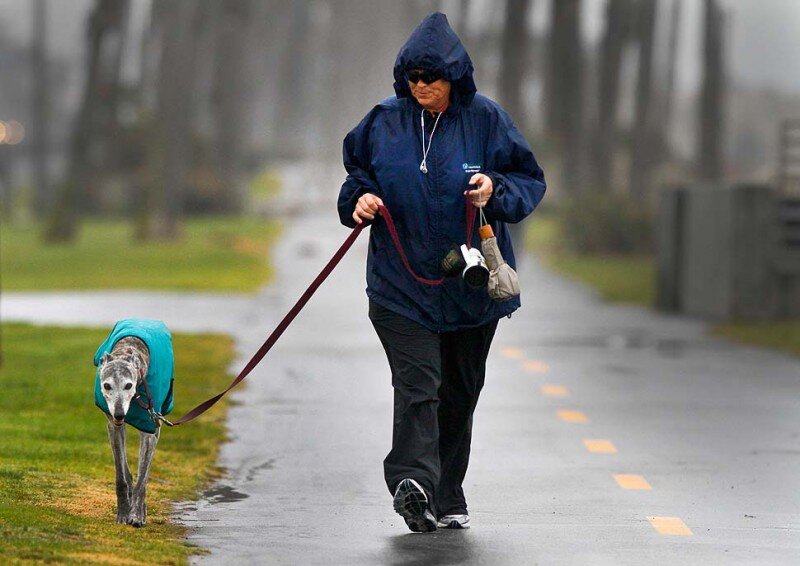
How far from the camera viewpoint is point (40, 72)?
2803 inches

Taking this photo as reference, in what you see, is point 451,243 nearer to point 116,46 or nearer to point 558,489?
point 558,489

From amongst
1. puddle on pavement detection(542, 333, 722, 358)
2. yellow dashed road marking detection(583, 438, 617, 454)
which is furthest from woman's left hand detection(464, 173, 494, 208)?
puddle on pavement detection(542, 333, 722, 358)

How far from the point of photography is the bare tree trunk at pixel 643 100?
167ft

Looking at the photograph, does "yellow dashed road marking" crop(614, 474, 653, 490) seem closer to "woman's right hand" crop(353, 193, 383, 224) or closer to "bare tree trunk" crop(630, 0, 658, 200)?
"woman's right hand" crop(353, 193, 383, 224)

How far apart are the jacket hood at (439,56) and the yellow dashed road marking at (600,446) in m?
3.74

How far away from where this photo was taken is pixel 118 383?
8.30 metres

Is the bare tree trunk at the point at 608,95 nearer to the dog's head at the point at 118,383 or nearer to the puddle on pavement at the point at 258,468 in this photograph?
the puddle on pavement at the point at 258,468

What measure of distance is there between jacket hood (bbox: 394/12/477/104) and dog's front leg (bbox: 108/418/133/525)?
5.97ft

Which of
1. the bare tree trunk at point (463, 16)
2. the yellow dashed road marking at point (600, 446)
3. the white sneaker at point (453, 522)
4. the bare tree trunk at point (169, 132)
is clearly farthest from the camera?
the bare tree trunk at point (463, 16)

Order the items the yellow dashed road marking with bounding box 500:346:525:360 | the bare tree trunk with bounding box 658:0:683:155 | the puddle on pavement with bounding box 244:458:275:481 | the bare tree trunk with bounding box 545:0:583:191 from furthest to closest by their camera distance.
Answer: the bare tree trunk with bounding box 658:0:683:155 → the bare tree trunk with bounding box 545:0:583:191 → the yellow dashed road marking with bounding box 500:346:525:360 → the puddle on pavement with bounding box 244:458:275:481

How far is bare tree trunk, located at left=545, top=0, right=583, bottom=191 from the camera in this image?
171 ft

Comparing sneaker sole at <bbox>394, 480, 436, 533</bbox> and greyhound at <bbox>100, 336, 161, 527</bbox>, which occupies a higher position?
greyhound at <bbox>100, 336, 161, 527</bbox>

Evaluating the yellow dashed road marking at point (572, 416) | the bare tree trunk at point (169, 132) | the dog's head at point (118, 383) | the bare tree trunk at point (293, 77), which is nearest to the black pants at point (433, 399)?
the dog's head at point (118, 383)

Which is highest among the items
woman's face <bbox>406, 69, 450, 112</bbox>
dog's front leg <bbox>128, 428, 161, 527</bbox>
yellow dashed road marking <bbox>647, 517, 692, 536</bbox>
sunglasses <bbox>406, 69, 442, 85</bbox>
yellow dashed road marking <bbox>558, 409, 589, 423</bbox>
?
sunglasses <bbox>406, 69, 442, 85</bbox>
